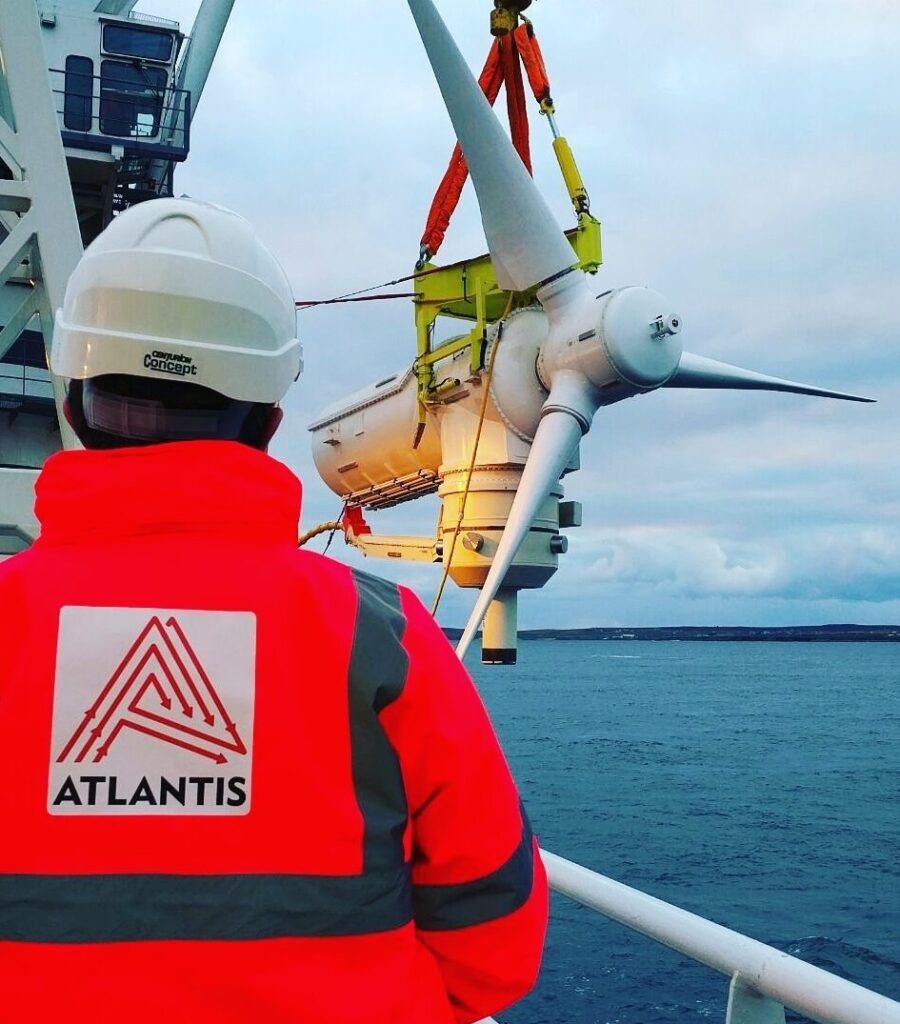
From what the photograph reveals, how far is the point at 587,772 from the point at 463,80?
141 feet

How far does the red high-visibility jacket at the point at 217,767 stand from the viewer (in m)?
1.47

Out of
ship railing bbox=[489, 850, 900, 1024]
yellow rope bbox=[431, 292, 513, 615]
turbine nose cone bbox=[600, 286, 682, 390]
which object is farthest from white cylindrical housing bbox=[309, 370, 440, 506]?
ship railing bbox=[489, 850, 900, 1024]

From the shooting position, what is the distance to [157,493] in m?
1.59

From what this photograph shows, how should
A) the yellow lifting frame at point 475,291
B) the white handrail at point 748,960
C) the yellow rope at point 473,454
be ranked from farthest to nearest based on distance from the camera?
the yellow lifting frame at point 475,291
the yellow rope at point 473,454
the white handrail at point 748,960

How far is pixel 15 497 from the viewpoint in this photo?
573 centimetres

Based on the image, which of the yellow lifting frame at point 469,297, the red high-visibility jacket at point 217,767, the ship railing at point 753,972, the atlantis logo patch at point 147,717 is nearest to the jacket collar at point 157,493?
the red high-visibility jacket at point 217,767

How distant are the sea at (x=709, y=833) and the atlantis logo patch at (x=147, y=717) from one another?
18300mm

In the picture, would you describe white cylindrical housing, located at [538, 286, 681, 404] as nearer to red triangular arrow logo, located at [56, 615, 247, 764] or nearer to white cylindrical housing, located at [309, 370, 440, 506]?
white cylindrical housing, located at [309, 370, 440, 506]

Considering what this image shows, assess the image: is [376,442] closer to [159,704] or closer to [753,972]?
[753,972]

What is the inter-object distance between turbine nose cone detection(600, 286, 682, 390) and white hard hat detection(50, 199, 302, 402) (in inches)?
462

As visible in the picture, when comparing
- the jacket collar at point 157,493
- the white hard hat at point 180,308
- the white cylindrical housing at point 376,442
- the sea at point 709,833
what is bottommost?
the sea at point 709,833

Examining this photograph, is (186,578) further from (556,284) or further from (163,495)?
(556,284)

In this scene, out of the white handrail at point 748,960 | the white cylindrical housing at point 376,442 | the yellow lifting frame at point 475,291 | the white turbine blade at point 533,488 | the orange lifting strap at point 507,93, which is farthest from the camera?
the white cylindrical housing at point 376,442

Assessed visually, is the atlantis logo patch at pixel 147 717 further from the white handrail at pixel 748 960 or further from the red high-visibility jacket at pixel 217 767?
the white handrail at pixel 748 960
